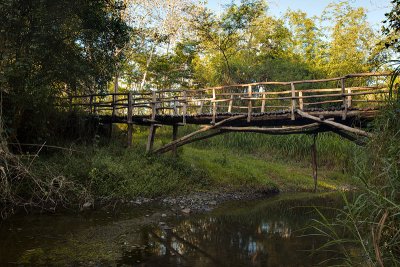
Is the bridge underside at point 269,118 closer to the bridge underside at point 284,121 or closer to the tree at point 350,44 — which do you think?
the bridge underside at point 284,121

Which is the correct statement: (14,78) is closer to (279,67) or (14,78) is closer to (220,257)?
(220,257)

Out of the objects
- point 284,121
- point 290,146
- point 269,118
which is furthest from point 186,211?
point 290,146

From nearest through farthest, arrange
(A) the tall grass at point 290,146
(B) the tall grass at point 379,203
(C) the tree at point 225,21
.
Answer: (B) the tall grass at point 379,203 → (A) the tall grass at point 290,146 → (C) the tree at point 225,21

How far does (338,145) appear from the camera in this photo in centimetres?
1986

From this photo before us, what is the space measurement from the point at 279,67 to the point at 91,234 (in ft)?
74.1

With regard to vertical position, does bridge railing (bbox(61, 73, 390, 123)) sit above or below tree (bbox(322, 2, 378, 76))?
below

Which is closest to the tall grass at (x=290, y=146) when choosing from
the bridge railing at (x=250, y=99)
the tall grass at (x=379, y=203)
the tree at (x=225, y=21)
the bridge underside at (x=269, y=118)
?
the bridge railing at (x=250, y=99)

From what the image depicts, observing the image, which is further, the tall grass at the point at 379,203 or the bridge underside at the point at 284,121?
the bridge underside at the point at 284,121

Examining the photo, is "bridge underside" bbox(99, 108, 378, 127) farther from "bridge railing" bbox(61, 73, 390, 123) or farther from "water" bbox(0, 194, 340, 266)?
"water" bbox(0, 194, 340, 266)

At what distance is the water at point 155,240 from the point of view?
6.48 m

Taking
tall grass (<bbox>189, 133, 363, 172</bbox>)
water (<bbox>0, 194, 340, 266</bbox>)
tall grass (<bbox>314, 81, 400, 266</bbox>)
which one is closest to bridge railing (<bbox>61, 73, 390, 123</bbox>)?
tall grass (<bbox>314, 81, 400, 266</bbox>)

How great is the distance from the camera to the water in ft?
21.3

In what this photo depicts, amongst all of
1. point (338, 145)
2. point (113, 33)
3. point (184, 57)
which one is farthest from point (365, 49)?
point (113, 33)

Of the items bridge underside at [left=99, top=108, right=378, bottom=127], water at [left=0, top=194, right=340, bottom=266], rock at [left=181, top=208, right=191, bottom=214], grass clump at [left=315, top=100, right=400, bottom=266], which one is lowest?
rock at [left=181, top=208, right=191, bottom=214]
